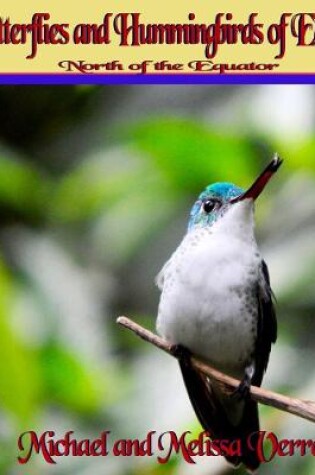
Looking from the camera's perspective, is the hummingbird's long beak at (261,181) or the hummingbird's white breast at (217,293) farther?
the hummingbird's white breast at (217,293)

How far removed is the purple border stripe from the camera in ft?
11.3

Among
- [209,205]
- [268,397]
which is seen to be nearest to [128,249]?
[209,205]

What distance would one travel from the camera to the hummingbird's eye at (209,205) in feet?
11.7

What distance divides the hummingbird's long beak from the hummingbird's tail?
53cm

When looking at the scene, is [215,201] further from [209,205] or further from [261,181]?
[261,181]

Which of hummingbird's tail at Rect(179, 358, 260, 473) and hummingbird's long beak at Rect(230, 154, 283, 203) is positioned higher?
hummingbird's long beak at Rect(230, 154, 283, 203)

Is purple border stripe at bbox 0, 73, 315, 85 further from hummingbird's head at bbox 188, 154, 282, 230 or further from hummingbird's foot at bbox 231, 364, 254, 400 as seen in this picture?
hummingbird's foot at bbox 231, 364, 254, 400

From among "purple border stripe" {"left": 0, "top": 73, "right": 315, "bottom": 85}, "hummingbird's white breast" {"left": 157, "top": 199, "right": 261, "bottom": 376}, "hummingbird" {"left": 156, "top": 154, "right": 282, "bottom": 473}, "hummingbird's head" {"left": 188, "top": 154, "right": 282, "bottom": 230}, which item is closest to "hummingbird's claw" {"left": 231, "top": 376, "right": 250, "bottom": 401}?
"hummingbird" {"left": 156, "top": 154, "right": 282, "bottom": 473}

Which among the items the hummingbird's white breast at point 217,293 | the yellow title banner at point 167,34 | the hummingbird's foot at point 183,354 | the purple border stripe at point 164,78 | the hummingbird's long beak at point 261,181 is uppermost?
the yellow title banner at point 167,34

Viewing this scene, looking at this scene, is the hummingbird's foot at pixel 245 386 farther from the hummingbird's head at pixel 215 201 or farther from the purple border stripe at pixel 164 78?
the purple border stripe at pixel 164 78

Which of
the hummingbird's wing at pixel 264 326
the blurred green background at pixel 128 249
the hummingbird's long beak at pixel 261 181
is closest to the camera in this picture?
the hummingbird's long beak at pixel 261 181

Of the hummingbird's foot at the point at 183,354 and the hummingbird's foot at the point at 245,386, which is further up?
the hummingbird's foot at the point at 183,354

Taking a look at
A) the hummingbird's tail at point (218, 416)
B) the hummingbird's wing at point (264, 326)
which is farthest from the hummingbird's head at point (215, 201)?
the hummingbird's tail at point (218, 416)

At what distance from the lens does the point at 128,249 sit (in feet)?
13.3
